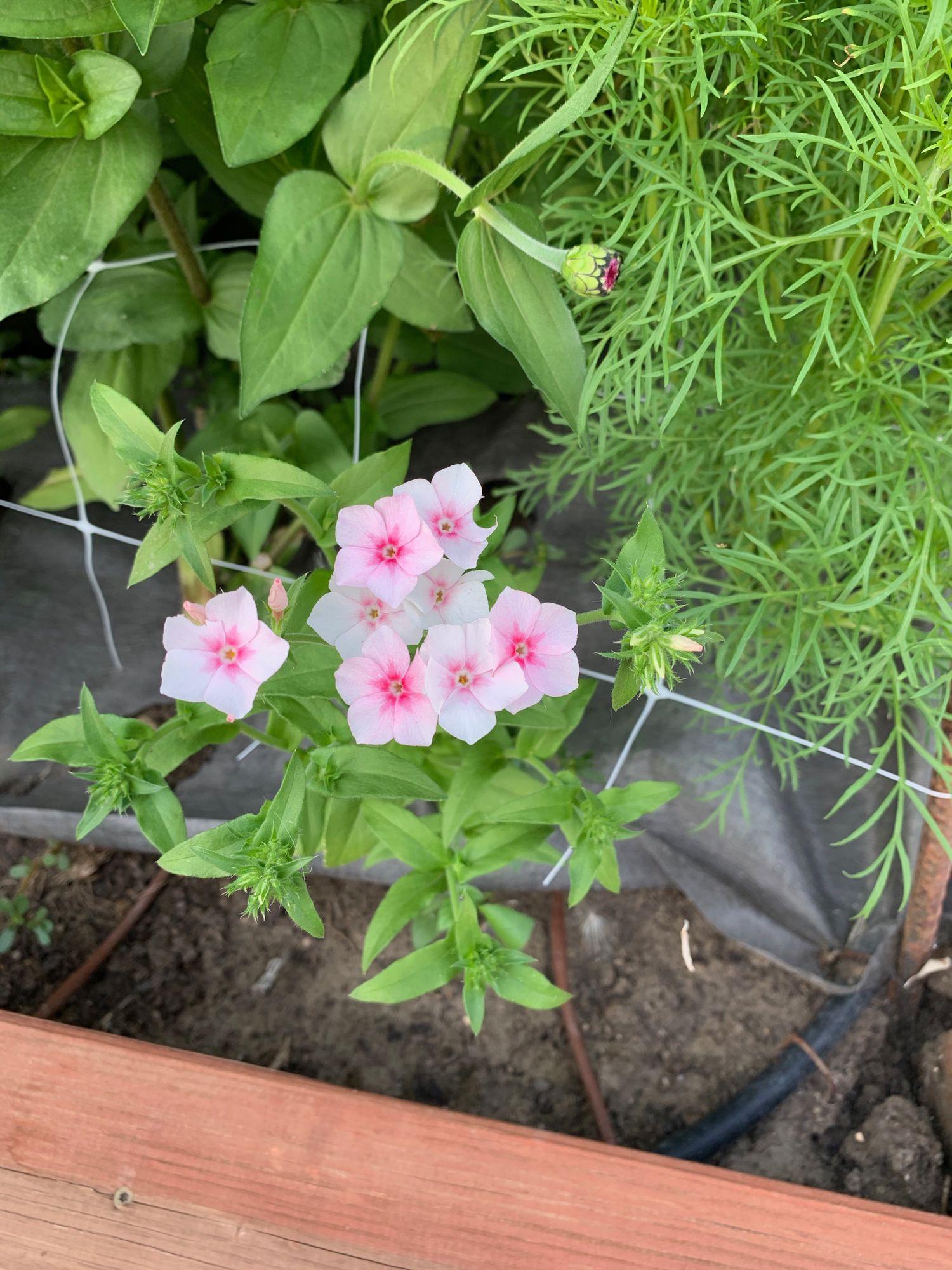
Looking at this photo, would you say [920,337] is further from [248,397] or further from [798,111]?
[248,397]

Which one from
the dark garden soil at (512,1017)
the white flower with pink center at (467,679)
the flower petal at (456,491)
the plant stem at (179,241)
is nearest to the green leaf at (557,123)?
the flower petal at (456,491)

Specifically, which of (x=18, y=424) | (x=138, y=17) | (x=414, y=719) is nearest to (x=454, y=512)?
(x=414, y=719)

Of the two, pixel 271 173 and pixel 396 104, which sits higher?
pixel 396 104

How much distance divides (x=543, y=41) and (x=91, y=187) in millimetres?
384

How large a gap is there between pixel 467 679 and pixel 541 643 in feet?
0.15

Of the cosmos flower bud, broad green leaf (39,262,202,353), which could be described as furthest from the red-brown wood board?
broad green leaf (39,262,202,353)

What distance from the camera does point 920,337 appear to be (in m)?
0.67

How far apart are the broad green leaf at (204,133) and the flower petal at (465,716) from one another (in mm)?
544

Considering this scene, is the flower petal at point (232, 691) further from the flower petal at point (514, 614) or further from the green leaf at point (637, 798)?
the green leaf at point (637, 798)

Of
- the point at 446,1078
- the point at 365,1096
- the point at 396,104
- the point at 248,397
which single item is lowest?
the point at 446,1078

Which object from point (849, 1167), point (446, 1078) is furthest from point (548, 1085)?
point (849, 1167)

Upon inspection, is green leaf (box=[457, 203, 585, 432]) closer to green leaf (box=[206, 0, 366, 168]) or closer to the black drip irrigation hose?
green leaf (box=[206, 0, 366, 168])

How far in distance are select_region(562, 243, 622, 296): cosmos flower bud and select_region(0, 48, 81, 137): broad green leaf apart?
1.37ft

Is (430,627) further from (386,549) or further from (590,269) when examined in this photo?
(590,269)
